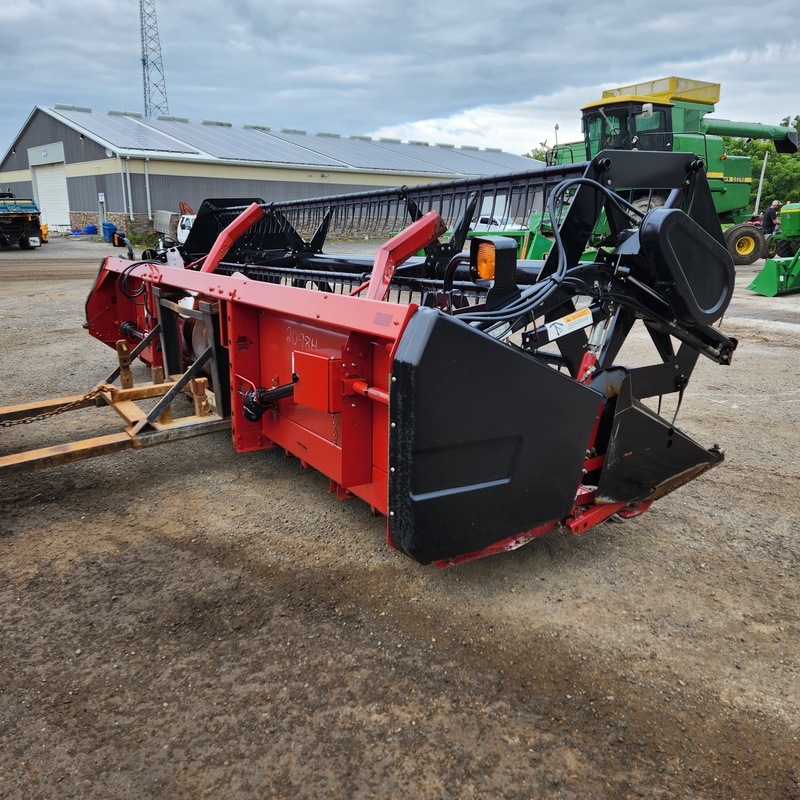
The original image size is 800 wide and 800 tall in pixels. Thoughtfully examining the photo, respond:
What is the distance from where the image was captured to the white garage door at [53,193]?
29766 millimetres

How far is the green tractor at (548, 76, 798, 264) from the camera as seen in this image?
12211 millimetres

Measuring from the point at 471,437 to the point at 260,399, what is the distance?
1273mm

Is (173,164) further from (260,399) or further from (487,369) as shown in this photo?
(487,369)

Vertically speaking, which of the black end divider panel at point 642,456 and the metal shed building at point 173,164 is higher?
the metal shed building at point 173,164

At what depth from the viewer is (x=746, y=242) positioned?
15859 millimetres

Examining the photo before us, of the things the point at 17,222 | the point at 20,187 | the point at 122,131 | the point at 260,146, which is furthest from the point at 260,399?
the point at 20,187

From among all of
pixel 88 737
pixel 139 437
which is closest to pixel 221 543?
pixel 139 437

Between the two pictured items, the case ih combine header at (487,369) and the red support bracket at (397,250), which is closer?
the case ih combine header at (487,369)

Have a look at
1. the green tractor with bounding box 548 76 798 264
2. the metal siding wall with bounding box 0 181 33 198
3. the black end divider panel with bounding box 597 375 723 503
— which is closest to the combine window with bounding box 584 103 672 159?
the green tractor with bounding box 548 76 798 264

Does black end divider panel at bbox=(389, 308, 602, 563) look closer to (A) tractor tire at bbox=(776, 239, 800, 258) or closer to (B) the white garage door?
(A) tractor tire at bbox=(776, 239, 800, 258)

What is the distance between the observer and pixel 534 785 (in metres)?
1.70

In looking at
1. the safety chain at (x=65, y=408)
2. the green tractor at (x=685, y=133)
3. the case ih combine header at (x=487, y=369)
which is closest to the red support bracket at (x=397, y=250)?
the case ih combine header at (x=487, y=369)

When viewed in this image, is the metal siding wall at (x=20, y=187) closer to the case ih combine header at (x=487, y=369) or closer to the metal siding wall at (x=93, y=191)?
the metal siding wall at (x=93, y=191)

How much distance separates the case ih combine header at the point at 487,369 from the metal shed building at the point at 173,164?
2303cm
